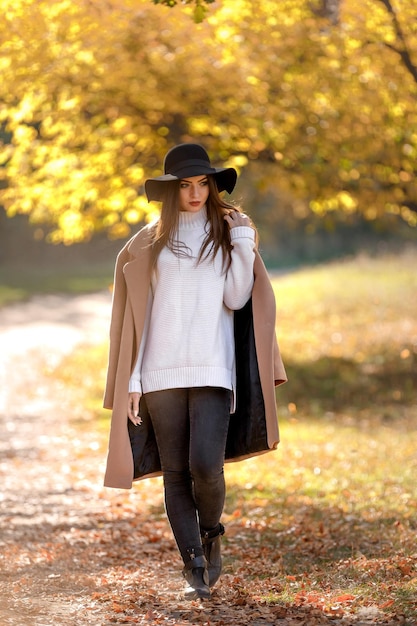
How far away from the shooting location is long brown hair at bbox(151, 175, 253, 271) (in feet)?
16.1

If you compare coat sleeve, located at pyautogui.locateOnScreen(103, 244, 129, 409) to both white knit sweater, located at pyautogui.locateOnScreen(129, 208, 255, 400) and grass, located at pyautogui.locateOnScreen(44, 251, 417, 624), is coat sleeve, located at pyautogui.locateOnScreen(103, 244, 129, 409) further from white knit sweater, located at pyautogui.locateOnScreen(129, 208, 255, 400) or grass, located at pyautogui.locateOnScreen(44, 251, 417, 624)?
grass, located at pyautogui.locateOnScreen(44, 251, 417, 624)

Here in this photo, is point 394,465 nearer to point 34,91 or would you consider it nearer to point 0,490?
point 0,490

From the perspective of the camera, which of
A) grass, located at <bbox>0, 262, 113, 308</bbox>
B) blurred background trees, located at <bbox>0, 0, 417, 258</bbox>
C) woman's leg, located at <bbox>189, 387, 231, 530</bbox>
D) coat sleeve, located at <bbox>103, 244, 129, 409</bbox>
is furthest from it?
grass, located at <bbox>0, 262, 113, 308</bbox>

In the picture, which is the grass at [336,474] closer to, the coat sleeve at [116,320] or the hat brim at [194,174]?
the coat sleeve at [116,320]

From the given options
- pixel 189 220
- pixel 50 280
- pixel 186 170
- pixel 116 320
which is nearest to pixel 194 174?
pixel 186 170

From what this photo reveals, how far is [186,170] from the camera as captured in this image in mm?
4898

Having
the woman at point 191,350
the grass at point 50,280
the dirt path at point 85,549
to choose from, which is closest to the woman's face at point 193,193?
the woman at point 191,350

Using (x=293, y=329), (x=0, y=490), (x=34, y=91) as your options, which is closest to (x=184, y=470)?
(x=0, y=490)

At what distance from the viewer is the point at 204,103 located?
12.4 meters

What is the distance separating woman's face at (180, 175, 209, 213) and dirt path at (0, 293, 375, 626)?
1.80 meters

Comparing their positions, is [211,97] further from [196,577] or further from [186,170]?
[196,577]

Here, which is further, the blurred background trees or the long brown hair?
the blurred background trees

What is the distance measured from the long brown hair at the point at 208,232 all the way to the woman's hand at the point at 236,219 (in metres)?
0.02

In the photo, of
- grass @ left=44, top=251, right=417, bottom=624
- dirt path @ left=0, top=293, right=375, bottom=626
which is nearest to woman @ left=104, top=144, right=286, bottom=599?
dirt path @ left=0, top=293, right=375, bottom=626
